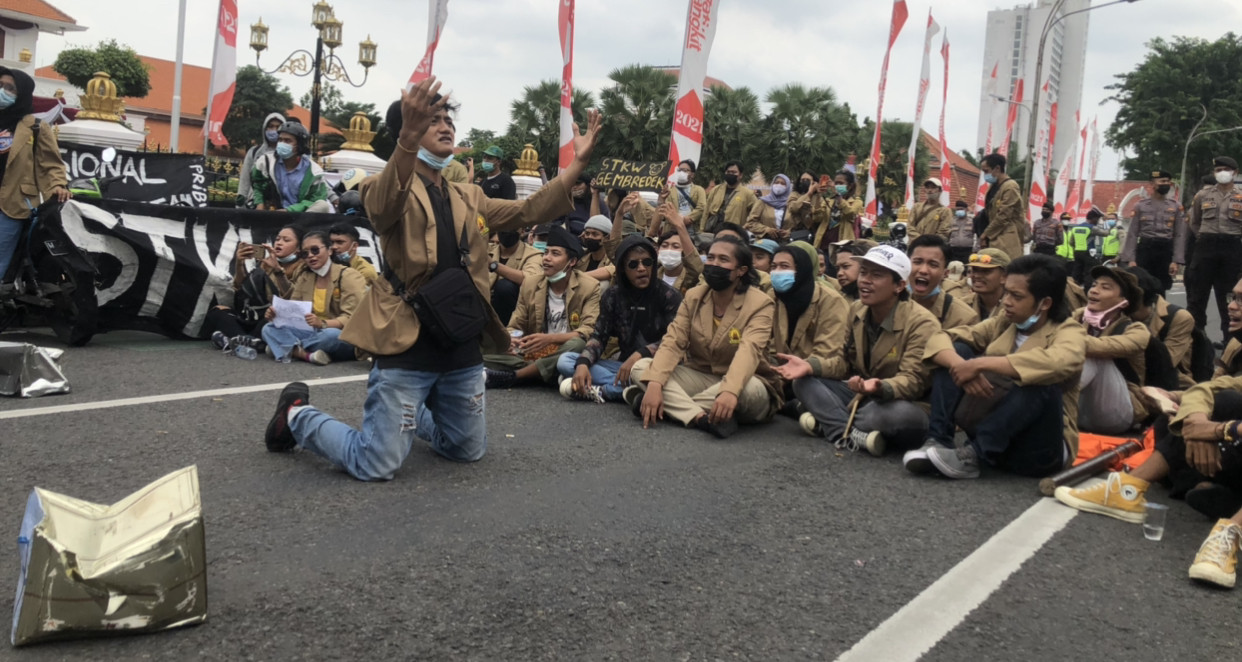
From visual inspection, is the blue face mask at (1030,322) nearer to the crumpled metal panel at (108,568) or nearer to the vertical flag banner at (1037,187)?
the crumpled metal panel at (108,568)

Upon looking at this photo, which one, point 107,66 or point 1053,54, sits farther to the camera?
point 1053,54

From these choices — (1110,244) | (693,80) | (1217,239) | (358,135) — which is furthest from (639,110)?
(1217,239)

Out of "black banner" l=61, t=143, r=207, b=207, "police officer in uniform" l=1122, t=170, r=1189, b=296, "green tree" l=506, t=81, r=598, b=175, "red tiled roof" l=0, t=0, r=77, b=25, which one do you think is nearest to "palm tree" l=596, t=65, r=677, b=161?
"green tree" l=506, t=81, r=598, b=175

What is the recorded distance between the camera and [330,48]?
21.3 meters

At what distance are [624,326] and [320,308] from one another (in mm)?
2709

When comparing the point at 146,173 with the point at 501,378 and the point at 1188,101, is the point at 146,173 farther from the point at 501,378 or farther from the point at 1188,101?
the point at 1188,101

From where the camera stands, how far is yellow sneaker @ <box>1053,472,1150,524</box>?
15.7 ft

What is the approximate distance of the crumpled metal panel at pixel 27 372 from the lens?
6.09 metres

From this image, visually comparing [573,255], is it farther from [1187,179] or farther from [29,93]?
[1187,179]

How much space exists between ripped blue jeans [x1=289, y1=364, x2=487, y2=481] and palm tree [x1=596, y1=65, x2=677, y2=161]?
31.7m

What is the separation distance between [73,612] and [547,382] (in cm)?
486

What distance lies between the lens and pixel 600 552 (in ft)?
12.8

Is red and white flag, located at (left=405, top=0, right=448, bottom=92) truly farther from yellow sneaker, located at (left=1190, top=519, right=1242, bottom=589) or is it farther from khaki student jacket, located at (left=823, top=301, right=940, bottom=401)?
yellow sneaker, located at (left=1190, top=519, right=1242, bottom=589)

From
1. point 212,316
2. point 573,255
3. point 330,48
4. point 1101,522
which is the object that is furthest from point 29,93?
Answer: point 330,48
